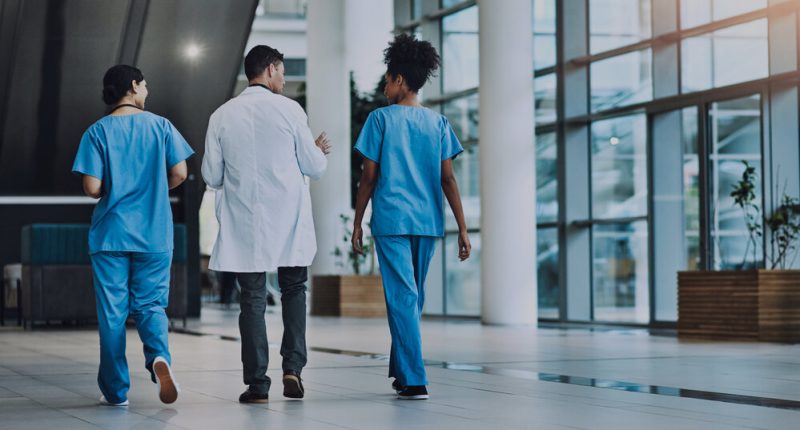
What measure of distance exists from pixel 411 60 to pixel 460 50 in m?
11.8

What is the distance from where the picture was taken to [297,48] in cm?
3369

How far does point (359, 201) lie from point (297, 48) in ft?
95.1

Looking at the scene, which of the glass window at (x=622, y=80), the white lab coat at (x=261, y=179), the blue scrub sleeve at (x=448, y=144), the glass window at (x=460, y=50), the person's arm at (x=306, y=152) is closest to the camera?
the white lab coat at (x=261, y=179)

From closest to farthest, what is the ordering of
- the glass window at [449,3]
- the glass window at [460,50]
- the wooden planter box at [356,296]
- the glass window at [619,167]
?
the glass window at [619,167] → the wooden planter box at [356,296] → the glass window at [460,50] → the glass window at [449,3]

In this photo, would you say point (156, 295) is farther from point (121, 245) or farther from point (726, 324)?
point (726, 324)

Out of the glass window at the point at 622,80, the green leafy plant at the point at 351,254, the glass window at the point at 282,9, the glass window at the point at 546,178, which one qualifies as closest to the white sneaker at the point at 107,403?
the glass window at the point at 622,80

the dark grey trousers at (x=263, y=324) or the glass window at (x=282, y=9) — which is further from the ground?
the glass window at (x=282, y=9)

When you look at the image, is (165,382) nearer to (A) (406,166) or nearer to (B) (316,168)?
(B) (316,168)

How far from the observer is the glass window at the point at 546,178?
14.6 meters

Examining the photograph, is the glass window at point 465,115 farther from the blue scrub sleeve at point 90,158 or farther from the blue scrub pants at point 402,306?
the blue scrub sleeve at point 90,158

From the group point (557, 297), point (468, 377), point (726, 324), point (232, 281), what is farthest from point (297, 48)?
point (468, 377)

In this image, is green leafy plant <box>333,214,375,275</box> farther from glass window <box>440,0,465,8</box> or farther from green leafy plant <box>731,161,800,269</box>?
green leafy plant <box>731,161,800,269</box>

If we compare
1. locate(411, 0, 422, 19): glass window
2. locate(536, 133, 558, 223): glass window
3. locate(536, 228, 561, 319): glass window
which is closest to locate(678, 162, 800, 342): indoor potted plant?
locate(536, 228, 561, 319): glass window

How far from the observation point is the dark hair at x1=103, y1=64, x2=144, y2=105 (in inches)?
197
